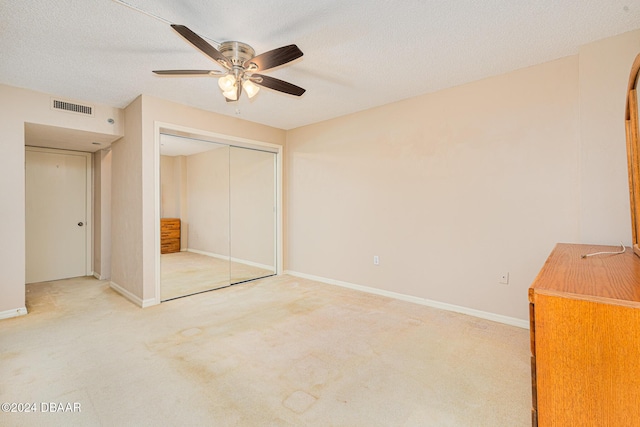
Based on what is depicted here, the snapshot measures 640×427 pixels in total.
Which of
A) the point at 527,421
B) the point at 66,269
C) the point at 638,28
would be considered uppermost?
the point at 638,28

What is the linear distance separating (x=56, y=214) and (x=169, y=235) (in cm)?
215

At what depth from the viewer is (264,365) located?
227 cm

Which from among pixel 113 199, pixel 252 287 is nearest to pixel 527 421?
pixel 252 287

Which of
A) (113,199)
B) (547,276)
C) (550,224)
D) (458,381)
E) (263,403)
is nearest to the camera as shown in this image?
(547,276)

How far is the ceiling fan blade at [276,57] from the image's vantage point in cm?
198

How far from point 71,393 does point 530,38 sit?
4122 millimetres

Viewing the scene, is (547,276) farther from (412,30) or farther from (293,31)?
(293,31)

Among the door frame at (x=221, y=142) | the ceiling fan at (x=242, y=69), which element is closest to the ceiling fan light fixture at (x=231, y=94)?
the ceiling fan at (x=242, y=69)

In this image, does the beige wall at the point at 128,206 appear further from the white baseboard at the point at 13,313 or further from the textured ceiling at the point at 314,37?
the white baseboard at the point at 13,313

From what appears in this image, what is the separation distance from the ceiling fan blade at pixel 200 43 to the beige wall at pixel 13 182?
2.65m

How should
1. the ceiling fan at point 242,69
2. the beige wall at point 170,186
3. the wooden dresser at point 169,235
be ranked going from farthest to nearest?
the wooden dresser at point 169,235
the beige wall at point 170,186
the ceiling fan at point 242,69

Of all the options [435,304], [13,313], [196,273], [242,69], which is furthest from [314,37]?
[13,313]

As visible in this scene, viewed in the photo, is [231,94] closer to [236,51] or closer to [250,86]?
[250,86]

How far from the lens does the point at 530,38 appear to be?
2.39 m
